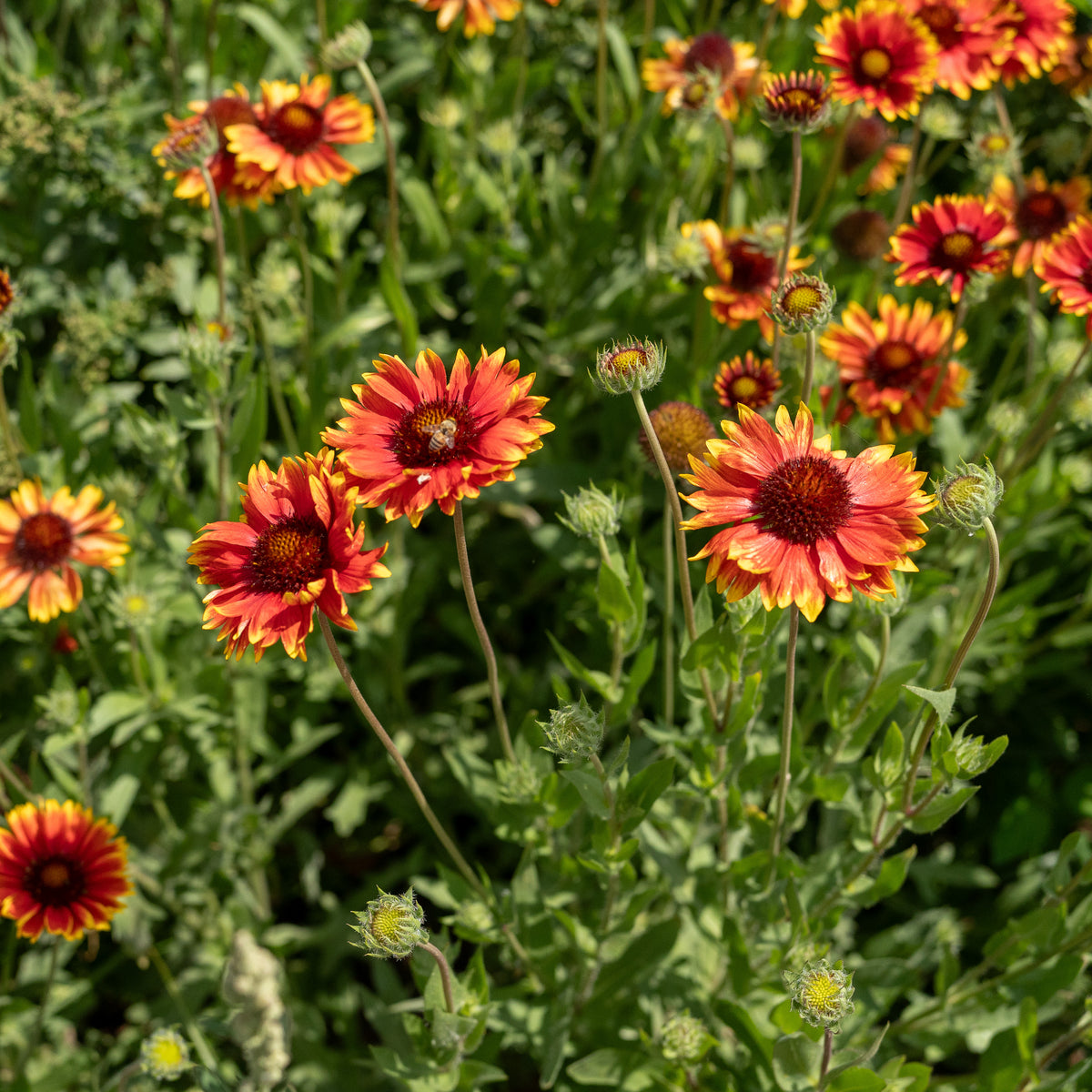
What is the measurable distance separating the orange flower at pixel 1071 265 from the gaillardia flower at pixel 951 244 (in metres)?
0.09

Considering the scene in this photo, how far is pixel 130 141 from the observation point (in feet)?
10.00

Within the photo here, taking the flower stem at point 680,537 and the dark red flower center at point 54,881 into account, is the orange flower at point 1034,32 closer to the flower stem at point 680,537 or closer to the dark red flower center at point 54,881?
the flower stem at point 680,537

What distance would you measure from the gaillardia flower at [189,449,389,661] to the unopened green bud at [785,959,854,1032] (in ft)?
2.55

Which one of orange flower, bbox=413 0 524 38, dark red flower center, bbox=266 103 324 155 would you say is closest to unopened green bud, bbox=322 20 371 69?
dark red flower center, bbox=266 103 324 155

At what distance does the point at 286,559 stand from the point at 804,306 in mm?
799

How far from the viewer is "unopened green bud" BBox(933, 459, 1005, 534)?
Result: 1271 mm

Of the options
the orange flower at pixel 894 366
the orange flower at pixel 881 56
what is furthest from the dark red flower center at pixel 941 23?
the orange flower at pixel 894 366

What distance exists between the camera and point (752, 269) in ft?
7.35

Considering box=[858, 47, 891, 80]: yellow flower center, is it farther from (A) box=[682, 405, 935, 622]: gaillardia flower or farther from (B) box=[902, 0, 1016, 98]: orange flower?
(A) box=[682, 405, 935, 622]: gaillardia flower

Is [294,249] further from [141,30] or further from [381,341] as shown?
[141,30]

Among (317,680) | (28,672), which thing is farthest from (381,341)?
(28,672)

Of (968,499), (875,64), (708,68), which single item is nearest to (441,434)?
(968,499)

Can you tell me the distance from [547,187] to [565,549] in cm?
104

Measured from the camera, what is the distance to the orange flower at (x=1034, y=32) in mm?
2471
